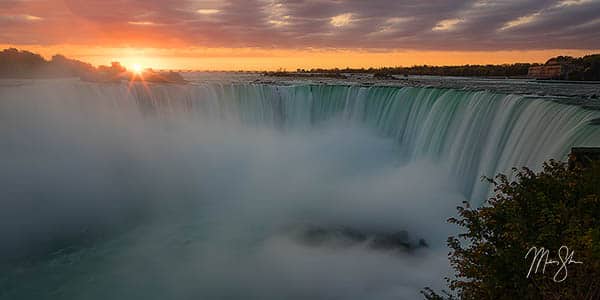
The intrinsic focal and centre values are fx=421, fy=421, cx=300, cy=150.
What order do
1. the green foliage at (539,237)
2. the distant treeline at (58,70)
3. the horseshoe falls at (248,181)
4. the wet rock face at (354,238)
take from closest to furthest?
the green foliage at (539,237), the horseshoe falls at (248,181), the wet rock face at (354,238), the distant treeline at (58,70)

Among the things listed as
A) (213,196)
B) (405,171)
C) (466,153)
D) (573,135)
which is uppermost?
(573,135)

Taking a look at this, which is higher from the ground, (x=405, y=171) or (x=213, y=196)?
(x=405, y=171)

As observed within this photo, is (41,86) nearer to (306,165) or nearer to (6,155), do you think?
(6,155)

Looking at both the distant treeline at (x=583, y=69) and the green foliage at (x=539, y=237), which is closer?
the green foliage at (x=539, y=237)

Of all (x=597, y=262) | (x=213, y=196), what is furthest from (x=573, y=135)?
(x=213, y=196)

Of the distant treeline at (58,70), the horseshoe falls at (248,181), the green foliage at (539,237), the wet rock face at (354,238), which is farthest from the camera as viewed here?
the distant treeline at (58,70)
